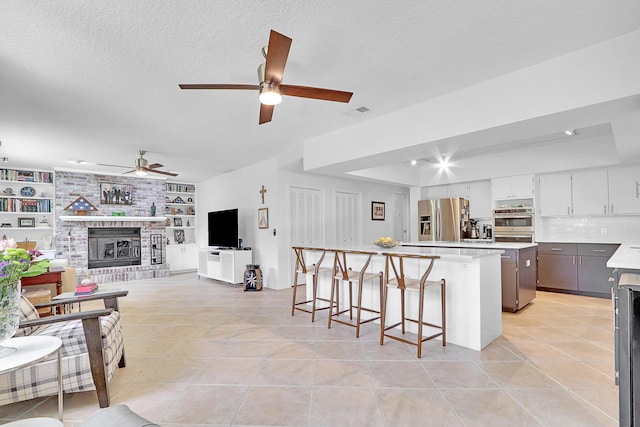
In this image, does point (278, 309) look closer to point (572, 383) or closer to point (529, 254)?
point (572, 383)

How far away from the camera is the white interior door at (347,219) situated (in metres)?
7.26

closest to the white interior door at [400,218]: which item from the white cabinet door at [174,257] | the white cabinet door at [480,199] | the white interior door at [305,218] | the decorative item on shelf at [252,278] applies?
the white cabinet door at [480,199]

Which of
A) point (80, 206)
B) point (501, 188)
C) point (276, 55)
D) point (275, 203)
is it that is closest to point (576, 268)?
point (501, 188)

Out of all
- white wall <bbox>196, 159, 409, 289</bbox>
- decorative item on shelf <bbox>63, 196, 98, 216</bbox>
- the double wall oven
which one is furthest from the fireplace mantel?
the double wall oven

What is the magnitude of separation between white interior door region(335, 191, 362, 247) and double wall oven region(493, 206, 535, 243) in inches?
112

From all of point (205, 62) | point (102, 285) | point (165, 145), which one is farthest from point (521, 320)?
point (102, 285)

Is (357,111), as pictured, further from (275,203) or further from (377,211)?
(377,211)

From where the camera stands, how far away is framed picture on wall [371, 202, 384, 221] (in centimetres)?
801

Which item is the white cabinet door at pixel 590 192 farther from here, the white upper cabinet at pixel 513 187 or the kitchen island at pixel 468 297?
the kitchen island at pixel 468 297

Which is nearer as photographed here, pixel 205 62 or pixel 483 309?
pixel 205 62

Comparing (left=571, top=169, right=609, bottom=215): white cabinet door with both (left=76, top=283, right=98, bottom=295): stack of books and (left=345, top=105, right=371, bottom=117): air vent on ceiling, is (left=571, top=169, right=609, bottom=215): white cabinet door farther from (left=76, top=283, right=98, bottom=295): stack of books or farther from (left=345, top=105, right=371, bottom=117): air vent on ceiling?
(left=76, top=283, right=98, bottom=295): stack of books

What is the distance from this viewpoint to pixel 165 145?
5246mm

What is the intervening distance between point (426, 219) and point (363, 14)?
6040 millimetres

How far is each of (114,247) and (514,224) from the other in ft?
29.1
